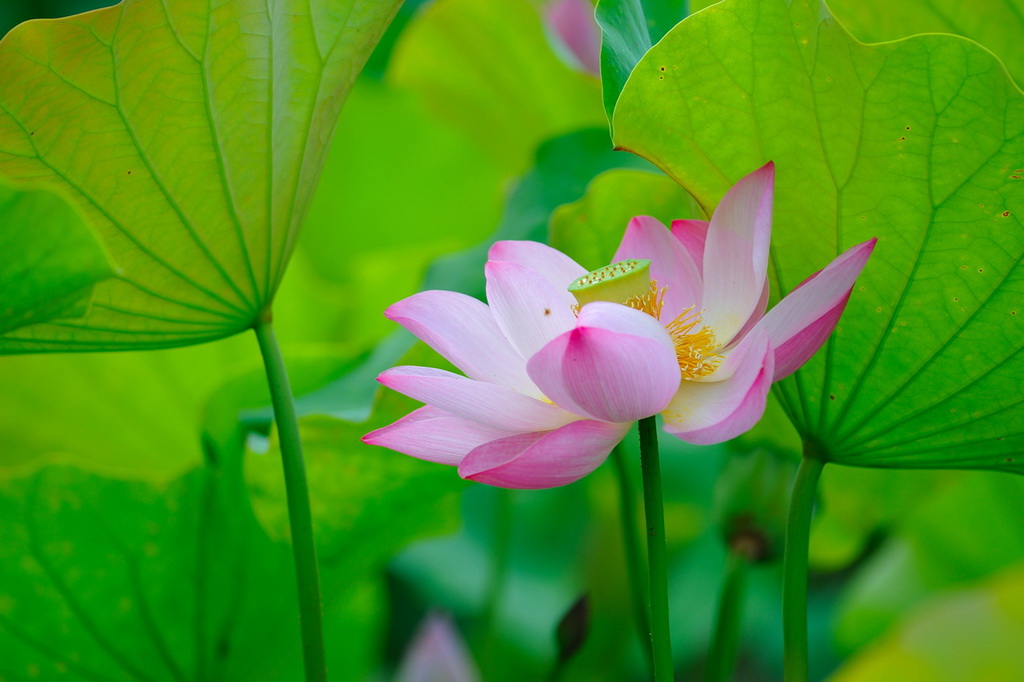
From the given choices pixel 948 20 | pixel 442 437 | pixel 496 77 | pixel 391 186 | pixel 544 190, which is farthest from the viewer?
pixel 391 186

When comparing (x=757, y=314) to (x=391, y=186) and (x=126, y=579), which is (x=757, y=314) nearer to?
(x=126, y=579)

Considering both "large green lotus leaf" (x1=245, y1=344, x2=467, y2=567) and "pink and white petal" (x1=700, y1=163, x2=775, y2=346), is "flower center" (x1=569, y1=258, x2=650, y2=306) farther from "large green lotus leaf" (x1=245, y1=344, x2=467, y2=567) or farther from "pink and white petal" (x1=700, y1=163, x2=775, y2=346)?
"large green lotus leaf" (x1=245, y1=344, x2=467, y2=567)

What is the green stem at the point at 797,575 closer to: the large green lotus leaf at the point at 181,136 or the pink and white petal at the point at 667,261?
the pink and white petal at the point at 667,261

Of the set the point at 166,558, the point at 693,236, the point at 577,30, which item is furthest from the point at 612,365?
the point at 577,30

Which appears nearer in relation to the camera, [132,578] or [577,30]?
[132,578]

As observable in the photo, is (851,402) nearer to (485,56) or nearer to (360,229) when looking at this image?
(485,56)

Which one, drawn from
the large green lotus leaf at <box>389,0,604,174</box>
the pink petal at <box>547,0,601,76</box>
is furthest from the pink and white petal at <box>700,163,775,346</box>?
the pink petal at <box>547,0,601,76</box>
